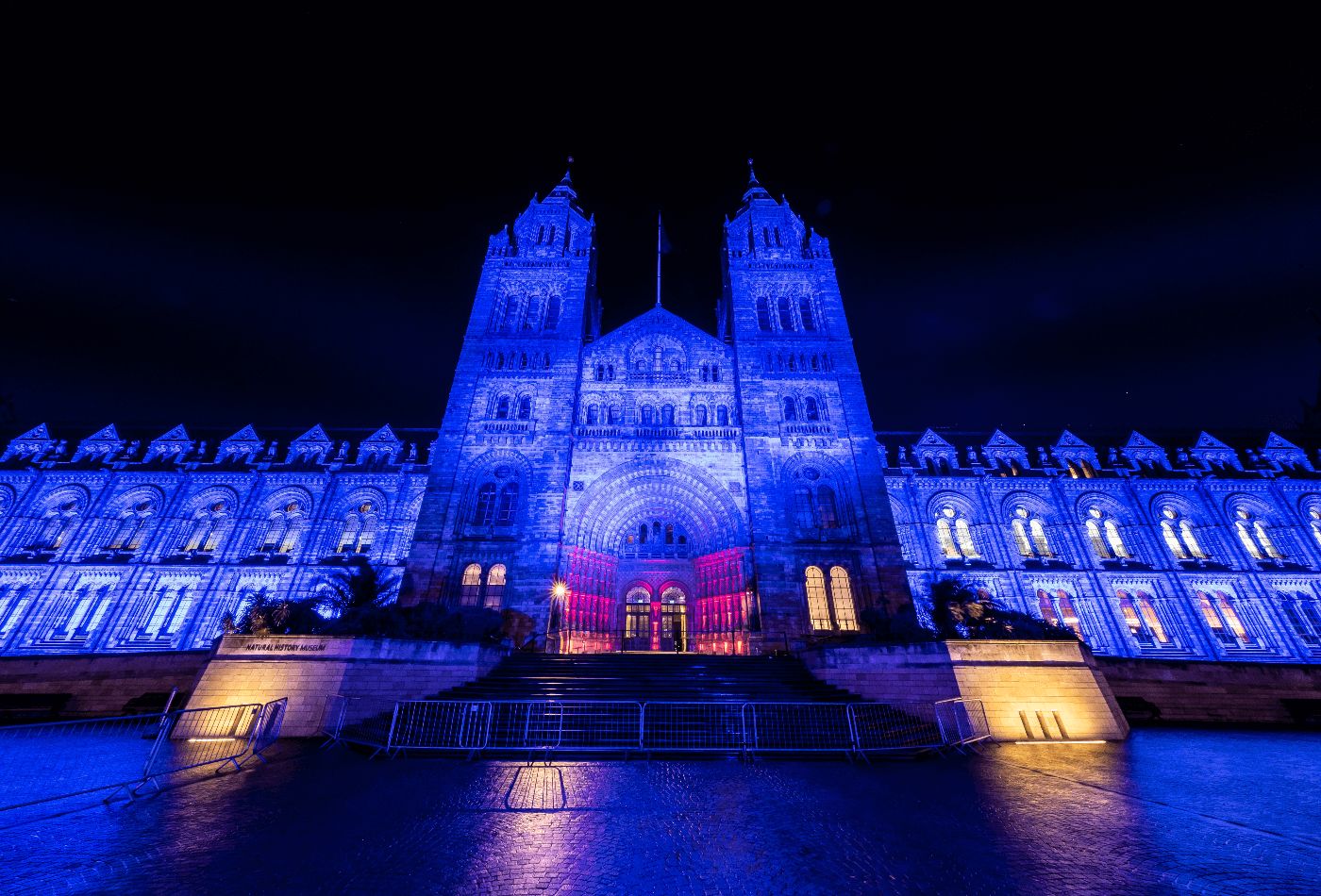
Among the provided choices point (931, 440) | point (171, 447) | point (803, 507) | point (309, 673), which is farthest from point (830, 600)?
point (171, 447)

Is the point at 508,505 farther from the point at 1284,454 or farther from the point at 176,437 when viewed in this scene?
the point at 1284,454

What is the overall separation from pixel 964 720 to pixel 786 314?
23716 mm

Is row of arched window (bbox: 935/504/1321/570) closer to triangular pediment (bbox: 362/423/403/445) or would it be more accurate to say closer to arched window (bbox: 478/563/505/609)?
arched window (bbox: 478/563/505/609)

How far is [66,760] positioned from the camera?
817 cm

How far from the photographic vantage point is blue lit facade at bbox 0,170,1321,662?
22359 millimetres

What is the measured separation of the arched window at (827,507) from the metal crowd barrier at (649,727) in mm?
12003

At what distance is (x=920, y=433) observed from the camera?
3177cm

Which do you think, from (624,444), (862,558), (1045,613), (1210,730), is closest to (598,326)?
(624,444)

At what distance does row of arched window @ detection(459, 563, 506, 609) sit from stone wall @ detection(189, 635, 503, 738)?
28.4 ft

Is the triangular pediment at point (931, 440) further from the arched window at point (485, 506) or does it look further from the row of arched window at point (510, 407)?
the arched window at point (485, 506)

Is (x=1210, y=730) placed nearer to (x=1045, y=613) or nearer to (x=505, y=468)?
(x=1045, y=613)

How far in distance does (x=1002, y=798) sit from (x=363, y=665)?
43.2 feet

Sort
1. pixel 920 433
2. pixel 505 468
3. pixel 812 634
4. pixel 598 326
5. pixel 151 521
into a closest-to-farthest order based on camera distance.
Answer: pixel 812 634 → pixel 505 468 → pixel 151 521 → pixel 920 433 → pixel 598 326

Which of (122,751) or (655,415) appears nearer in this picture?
(122,751)
